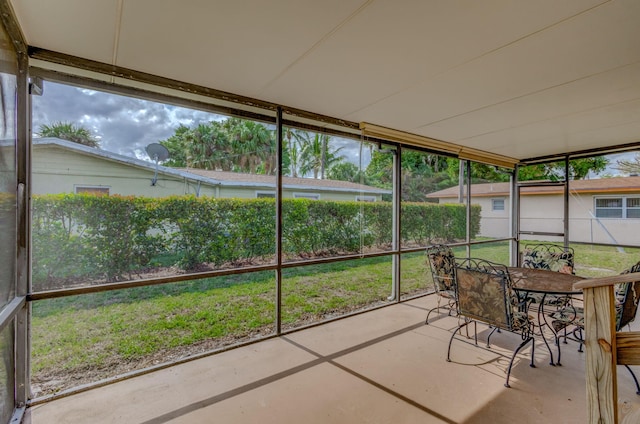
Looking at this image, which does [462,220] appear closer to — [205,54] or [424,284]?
[424,284]

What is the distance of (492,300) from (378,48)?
2.27 m

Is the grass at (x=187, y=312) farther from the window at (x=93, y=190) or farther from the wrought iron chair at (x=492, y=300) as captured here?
the wrought iron chair at (x=492, y=300)

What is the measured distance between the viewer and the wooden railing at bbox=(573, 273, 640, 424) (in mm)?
976

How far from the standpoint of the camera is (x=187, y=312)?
4.57 meters

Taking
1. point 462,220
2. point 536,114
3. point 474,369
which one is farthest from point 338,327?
point 462,220

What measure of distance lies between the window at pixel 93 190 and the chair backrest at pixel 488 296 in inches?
186

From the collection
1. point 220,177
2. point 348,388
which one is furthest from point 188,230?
point 348,388

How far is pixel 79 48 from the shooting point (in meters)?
2.03

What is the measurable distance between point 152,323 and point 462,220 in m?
7.23

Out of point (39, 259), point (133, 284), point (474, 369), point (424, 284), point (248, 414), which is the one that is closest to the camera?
point (248, 414)

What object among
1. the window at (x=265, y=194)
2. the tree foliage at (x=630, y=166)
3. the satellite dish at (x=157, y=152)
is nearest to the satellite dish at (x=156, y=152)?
the satellite dish at (x=157, y=152)

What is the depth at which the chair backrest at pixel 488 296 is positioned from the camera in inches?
96.5

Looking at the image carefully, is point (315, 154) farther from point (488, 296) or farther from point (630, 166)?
point (630, 166)

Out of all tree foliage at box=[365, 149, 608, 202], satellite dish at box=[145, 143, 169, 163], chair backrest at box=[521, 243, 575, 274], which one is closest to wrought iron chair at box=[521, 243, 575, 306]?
chair backrest at box=[521, 243, 575, 274]
